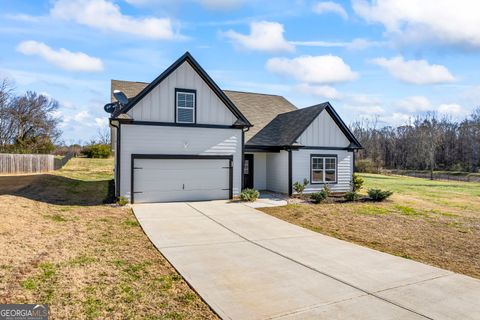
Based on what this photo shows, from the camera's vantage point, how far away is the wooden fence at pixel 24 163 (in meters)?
26.2

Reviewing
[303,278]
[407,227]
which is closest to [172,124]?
[407,227]

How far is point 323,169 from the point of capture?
17.9 m

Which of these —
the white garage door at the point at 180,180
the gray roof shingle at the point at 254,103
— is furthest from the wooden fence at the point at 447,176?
the white garage door at the point at 180,180

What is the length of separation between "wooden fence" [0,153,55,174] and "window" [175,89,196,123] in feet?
66.0

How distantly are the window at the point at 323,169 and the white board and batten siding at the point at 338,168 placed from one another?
0.73ft

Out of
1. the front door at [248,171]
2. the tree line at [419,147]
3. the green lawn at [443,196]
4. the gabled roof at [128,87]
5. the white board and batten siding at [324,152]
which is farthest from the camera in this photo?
the tree line at [419,147]

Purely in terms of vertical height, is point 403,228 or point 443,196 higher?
point 403,228

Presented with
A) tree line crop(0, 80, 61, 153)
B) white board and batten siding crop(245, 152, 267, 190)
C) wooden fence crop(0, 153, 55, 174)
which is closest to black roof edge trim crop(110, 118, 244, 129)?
white board and batten siding crop(245, 152, 267, 190)

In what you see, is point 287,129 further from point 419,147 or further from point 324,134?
point 419,147

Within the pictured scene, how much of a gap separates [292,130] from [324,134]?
1833 mm

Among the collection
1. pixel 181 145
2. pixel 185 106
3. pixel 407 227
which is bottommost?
pixel 407 227

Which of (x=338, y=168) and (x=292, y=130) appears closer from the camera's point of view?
(x=292, y=130)

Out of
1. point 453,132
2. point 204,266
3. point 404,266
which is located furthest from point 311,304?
point 453,132

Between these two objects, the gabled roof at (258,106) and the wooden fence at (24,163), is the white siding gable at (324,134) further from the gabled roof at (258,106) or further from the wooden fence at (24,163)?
the wooden fence at (24,163)
